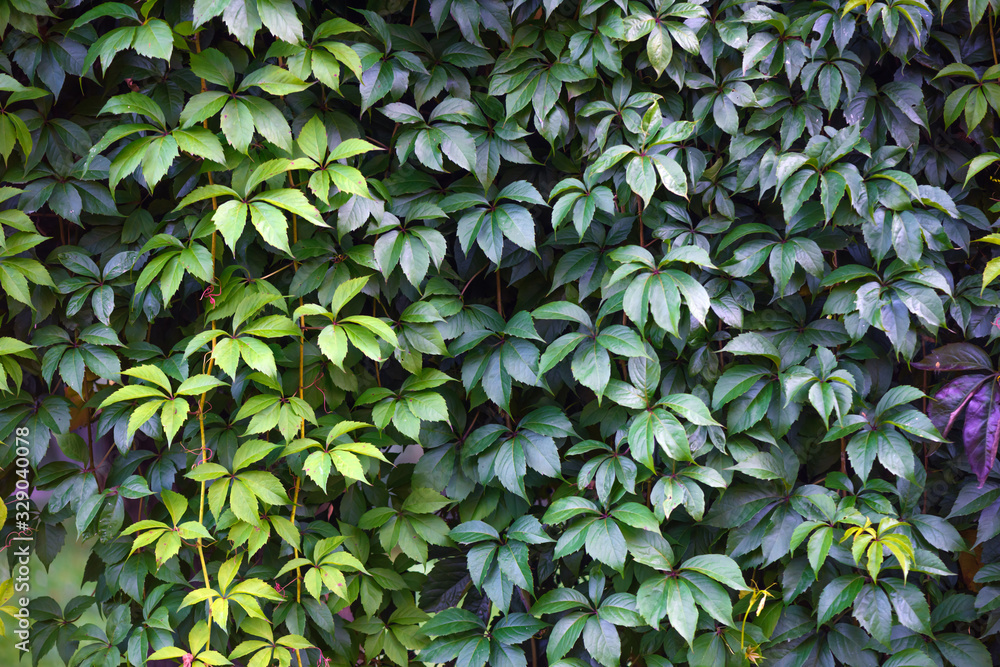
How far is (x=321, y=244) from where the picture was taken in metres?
1.60

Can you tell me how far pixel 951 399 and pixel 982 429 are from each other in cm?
9

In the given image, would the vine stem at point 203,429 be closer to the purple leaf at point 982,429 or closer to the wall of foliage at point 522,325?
the wall of foliage at point 522,325

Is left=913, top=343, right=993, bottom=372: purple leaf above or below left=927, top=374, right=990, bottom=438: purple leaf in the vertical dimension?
above

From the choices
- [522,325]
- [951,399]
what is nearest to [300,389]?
[522,325]

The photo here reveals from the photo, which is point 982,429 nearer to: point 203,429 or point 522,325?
point 522,325

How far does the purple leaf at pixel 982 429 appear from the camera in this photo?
1.55 meters

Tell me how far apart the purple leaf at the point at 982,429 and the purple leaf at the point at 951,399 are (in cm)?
2

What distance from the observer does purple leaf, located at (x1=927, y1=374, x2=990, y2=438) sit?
1588mm

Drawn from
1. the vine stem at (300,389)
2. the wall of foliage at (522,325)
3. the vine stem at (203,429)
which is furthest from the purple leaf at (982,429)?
the vine stem at (203,429)

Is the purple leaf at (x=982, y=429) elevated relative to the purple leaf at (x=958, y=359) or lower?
lower

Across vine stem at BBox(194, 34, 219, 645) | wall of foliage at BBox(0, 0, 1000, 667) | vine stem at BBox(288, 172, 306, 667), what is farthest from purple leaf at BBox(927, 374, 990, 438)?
vine stem at BBox(194, 34, 219, 645)

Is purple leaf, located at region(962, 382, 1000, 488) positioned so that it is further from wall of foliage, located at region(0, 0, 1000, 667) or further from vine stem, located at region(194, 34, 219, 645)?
vine stem, located at region(194, 34, 219, 645)

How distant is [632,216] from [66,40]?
137cm

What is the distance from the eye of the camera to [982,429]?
5.13ft
